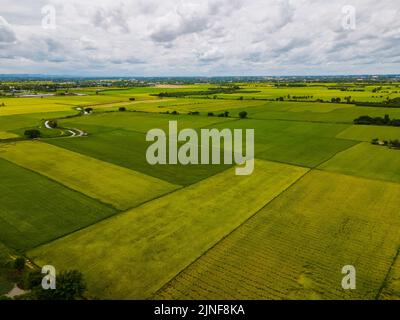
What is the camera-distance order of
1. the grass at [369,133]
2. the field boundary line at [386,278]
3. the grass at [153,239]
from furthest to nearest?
1. the grass at [369,133]
2. the grass at [153,239]
3. the field boundary line at [386,278]

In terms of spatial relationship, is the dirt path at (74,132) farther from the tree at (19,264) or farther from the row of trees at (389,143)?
the row of trees at (389,143)

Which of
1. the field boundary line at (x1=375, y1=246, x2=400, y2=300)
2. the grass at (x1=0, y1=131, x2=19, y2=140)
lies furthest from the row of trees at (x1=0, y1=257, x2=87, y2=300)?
the grass at (x1=0, y1=131, x2=19, y2=140)

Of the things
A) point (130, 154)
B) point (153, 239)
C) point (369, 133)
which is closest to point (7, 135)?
point (130, 154)

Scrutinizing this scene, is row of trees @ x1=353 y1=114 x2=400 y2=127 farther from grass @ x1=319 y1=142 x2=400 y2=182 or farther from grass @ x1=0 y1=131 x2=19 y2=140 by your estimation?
grass @ x1=0 y1=131 x2=19 y2=140

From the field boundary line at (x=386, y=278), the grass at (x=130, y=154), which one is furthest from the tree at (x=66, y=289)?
the grass at (x=130, y=154)

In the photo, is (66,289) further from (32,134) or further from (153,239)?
(32,134)

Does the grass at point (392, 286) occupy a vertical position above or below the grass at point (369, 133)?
below
